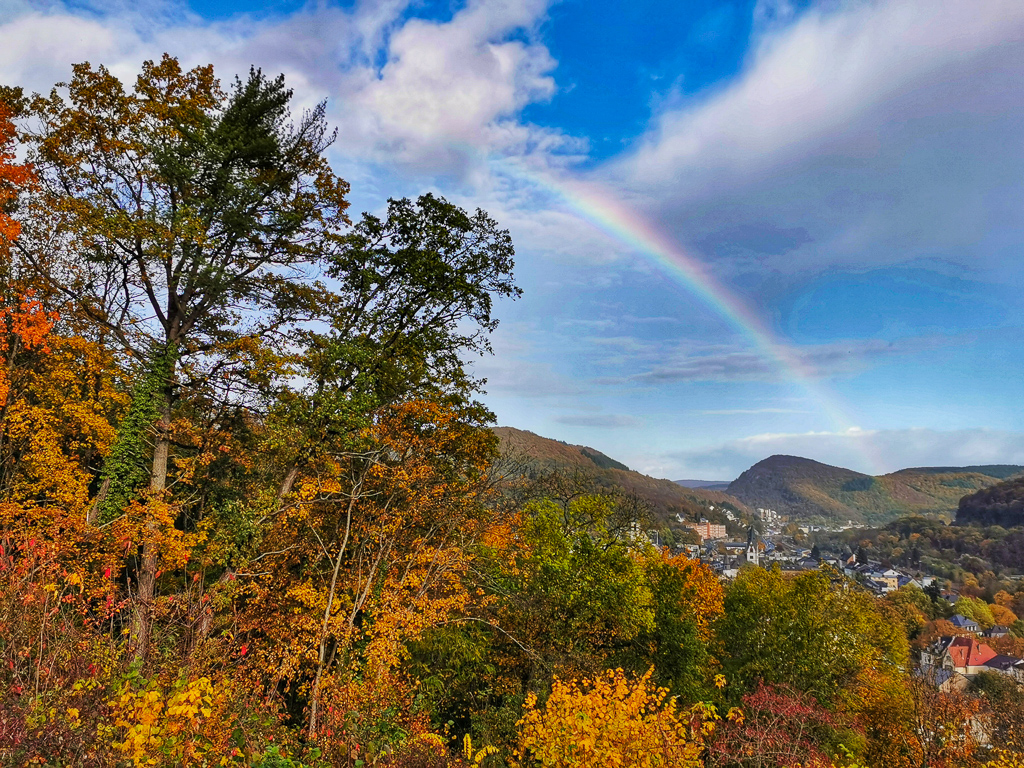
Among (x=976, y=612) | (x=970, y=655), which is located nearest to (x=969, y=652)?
(x=970, y=655)

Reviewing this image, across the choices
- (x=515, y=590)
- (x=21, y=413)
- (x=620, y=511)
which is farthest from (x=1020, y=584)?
(x=21, y=413)

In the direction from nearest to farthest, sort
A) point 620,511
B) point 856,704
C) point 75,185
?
1. point 75,185
2. point 856,704
3. point 620,511

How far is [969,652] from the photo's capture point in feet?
189

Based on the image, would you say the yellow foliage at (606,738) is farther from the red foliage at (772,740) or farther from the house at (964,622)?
the house at (964,622)

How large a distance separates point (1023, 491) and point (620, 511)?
24540 centimetres

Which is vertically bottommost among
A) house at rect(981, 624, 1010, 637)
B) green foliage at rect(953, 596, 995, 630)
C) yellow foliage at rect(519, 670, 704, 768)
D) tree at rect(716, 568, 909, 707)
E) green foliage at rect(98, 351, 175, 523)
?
house at rect(981, 624, 1010, 637)

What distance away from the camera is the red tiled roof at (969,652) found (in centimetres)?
5609

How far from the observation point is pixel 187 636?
927 centimetres

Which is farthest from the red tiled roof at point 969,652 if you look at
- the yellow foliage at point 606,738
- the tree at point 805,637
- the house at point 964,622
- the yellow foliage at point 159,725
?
the yellow foliage at point 159,725

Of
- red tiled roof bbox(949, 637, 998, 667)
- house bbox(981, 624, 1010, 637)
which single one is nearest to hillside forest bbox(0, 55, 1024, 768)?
red tiled roof bbox(949, 637, 998, 667)

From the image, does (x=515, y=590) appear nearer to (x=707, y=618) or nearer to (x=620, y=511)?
(x=620, y=511)

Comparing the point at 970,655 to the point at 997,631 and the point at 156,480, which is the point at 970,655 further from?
the point at 156,480

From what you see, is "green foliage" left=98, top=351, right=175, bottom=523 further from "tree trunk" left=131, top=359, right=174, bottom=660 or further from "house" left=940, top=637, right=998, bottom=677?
"house" left=940, top=637, right=998, bottom=677

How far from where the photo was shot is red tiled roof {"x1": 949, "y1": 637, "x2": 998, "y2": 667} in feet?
184
